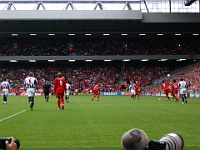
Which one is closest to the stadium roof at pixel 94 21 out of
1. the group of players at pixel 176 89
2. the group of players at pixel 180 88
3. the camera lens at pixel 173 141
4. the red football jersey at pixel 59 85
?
the group of players at pixel 176 89

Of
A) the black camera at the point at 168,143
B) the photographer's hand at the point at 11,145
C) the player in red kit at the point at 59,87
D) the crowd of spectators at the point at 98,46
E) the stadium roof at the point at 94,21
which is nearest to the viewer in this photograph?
the black camera at the point at 168,143

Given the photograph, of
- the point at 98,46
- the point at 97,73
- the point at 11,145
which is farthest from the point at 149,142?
the point at 98,46

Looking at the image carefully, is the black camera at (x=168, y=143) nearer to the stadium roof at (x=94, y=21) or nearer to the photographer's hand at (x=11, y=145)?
the photographer's hand at (x=11, y=145)

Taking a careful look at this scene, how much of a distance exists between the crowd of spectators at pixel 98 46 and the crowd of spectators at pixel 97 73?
11.8ft

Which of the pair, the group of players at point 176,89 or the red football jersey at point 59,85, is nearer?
the red football jersey at point 59,85

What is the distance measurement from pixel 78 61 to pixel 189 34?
73.3 feet

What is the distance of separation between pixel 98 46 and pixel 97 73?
5755 mm

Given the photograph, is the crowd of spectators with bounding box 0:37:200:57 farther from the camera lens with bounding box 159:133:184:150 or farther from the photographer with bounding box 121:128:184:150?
the camera lens with bounding box 159:133:184:150

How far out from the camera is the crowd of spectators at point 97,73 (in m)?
66.9

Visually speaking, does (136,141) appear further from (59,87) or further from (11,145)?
(59,87)

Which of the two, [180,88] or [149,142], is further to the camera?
[180,88]

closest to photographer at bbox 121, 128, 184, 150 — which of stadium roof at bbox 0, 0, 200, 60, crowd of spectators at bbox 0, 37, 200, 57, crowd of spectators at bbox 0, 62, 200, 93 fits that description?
stadium roof at bbox 0, 0, 200, 60

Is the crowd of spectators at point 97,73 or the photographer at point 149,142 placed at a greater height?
the crowd of spectators at point 97,73

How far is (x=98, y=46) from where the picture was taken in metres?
73.3
